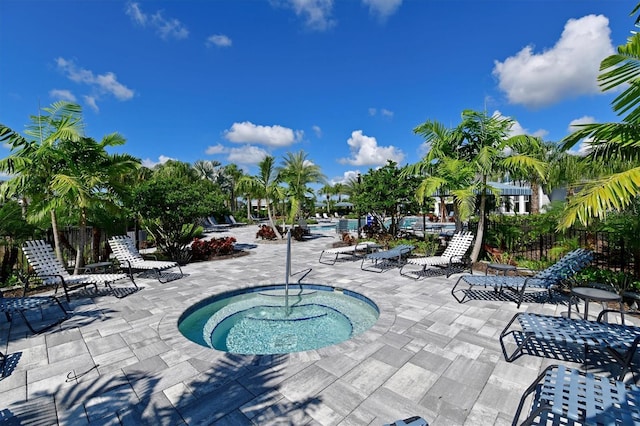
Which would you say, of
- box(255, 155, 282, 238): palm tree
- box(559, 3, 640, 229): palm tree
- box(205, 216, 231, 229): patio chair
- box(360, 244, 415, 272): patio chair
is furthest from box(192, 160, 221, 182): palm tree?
box(559, 3, 640, 229): palm tree

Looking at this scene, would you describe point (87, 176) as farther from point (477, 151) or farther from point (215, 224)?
point (215, 224)

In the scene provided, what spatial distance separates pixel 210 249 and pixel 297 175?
7341 millimetres

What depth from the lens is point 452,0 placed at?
8.51 meters

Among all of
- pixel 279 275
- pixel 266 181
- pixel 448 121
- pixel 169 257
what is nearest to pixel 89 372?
pixel 279 275

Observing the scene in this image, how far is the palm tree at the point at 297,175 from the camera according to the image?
53.4 feet

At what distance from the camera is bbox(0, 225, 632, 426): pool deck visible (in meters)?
2.45

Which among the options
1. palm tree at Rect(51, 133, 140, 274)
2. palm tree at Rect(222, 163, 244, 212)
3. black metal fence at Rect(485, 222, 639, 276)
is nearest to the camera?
palm tree at Rect(51, 133, 140, 274)

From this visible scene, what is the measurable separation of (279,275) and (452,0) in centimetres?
977

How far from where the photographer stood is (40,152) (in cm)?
606

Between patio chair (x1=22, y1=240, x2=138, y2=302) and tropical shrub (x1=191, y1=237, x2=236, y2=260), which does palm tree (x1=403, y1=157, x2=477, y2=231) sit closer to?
tropical shrub (x1=191, y1=237, x2=236, y2=260)

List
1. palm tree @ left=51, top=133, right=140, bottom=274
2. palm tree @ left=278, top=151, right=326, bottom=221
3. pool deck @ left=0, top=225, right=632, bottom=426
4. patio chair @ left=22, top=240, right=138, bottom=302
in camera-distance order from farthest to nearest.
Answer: palm tree @ left=278, top=151, right=326, bottom=221, palm tree @ left=51, top=133, right=140, bottom=274, patio chair @ left=22, top=240, right=138, bottom=302, pool deck @ left=0, top=225, right=632, bottom=426

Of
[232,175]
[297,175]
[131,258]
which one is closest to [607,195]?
[131,258]

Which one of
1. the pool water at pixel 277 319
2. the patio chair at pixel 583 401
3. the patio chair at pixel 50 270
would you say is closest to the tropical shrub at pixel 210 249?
the patio chair at pixel 50 270

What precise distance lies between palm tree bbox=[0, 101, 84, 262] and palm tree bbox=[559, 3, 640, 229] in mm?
9284
